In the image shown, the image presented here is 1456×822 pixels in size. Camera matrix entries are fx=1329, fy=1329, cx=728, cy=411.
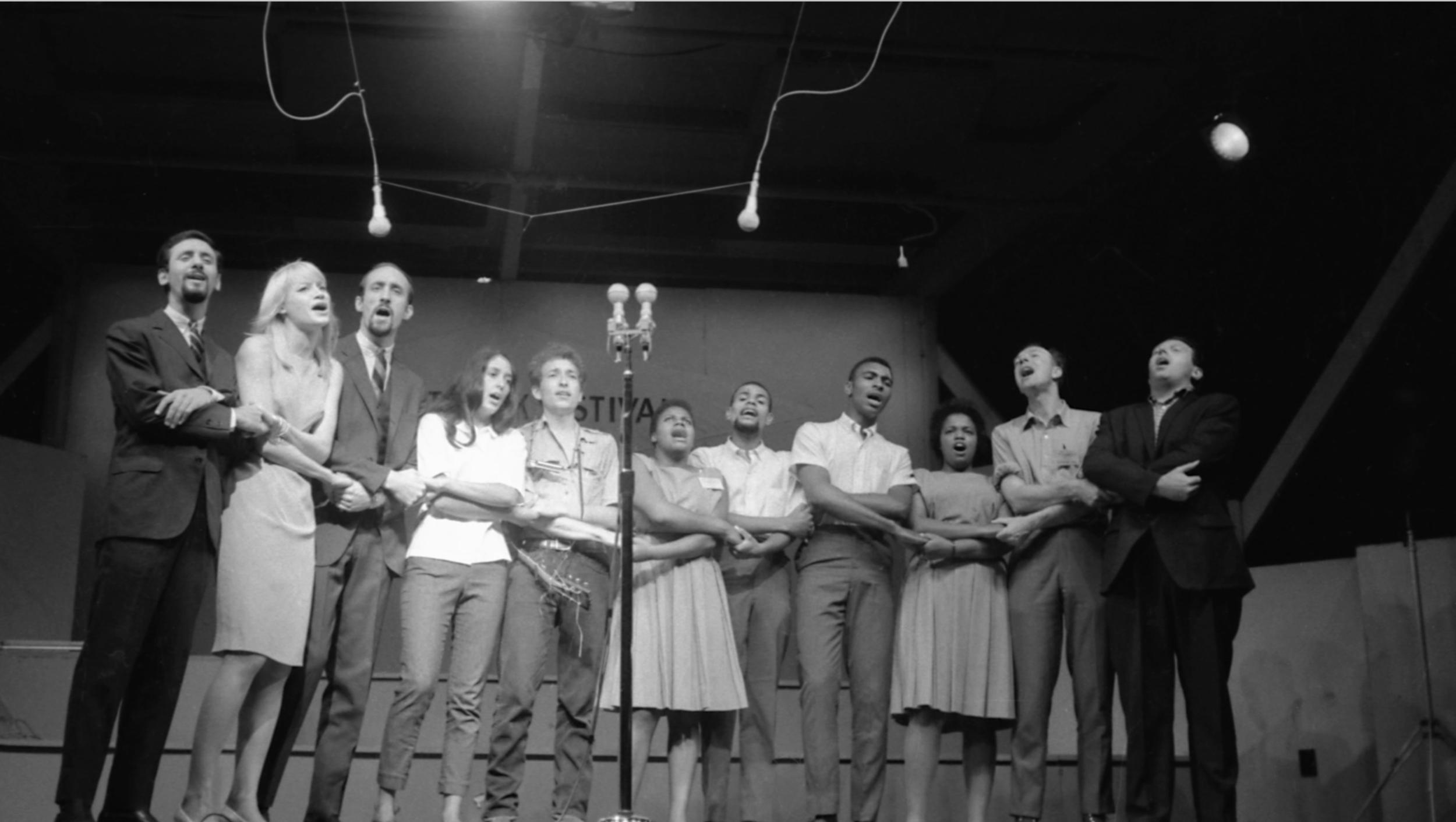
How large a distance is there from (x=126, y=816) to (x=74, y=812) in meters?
0.15

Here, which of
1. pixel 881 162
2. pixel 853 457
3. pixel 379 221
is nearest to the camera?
pixel 853 457

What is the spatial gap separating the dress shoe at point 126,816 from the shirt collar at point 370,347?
149cm

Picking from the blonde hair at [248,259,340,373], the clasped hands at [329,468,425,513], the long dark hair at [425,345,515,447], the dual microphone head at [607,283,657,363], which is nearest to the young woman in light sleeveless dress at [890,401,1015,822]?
the dual microphone head at [607,283,657,363]

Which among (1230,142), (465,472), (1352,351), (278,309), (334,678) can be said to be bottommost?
(334,678)

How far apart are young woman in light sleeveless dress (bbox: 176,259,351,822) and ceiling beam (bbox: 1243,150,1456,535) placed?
440cm

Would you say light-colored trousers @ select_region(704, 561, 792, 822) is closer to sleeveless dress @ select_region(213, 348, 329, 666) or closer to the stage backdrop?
sleeveless dress @ select_region(213, 348, 329, 666)

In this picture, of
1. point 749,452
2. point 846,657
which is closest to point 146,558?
point 749,452

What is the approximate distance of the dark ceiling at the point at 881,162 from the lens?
225 inches

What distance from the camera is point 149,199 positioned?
7270 mm

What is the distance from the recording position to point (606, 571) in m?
4.44

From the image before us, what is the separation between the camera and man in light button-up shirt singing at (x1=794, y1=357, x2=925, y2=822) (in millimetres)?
4434

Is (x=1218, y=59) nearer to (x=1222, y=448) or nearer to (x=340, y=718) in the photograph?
(x=1222, y=448)

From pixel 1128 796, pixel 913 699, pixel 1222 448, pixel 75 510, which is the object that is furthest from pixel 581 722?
pixel 75 510

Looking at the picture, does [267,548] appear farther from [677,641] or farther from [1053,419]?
[1053,419]
